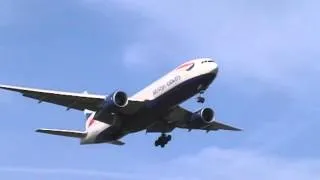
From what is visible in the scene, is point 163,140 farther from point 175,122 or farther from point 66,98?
point 66,98

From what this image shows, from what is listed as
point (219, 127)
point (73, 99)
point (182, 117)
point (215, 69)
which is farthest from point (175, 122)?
point (73, 99)

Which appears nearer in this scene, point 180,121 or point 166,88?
point 166,88

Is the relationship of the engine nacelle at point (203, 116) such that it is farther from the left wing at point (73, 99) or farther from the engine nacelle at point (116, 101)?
the engine nacelle at point (116, 101)

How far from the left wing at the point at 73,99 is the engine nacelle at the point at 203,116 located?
20.1 feet

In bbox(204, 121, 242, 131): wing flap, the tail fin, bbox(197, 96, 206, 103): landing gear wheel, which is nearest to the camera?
bbox(197, 96, 206, 103): landing gear wheel

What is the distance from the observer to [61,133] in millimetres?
79438

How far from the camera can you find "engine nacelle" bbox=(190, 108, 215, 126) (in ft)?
259

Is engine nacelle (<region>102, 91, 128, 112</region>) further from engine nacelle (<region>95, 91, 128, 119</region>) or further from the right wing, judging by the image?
the right wing

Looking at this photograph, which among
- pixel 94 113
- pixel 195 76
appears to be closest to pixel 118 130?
pixel 94 113

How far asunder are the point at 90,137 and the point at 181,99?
9.60 m

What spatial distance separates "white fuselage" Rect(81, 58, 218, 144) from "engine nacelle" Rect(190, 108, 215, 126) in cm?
500

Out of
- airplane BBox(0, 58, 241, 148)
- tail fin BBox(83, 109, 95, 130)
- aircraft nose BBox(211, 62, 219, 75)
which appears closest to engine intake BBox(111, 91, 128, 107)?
airplane BBox(0, 58, 241, 148)

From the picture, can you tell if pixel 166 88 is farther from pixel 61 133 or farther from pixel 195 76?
pixel 61 133

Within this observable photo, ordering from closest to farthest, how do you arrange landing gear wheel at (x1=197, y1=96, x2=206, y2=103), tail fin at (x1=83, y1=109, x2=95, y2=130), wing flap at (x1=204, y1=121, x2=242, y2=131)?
landing gear wheel at (x1=197, y1=96, x2=206, y2=103) → tail fin at (x1=83, y1=109, x2=95, y2=130) → wing flap at (x1=204, y1=121, x2=242, y2=131)
